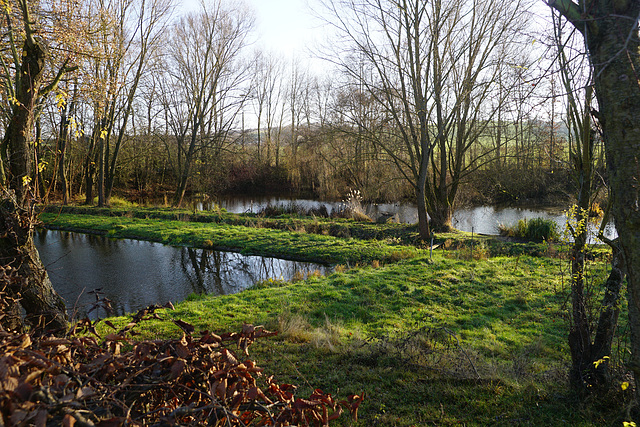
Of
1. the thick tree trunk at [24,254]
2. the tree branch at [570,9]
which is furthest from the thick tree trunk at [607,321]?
the thick tree trunk at [24,254]

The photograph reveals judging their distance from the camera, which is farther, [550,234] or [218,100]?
[218,100]

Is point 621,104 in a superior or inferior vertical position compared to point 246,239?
superior

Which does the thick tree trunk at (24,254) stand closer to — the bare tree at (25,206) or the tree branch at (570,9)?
the bare tree at (25,206)

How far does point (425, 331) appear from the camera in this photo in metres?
5.57

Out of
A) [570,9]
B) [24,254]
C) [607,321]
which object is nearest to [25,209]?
[24,254]

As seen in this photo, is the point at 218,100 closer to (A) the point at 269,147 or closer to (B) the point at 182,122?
(B) the point at 182,122

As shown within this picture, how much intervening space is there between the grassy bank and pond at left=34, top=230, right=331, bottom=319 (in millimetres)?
1237

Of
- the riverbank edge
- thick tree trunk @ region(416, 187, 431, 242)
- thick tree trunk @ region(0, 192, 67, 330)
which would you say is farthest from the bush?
thick tree trunk @ region(0, 192, 67, 330)

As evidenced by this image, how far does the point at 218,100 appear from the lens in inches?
939

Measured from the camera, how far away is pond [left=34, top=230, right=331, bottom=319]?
367 inches

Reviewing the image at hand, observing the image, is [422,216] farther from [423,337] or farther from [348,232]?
[423,337]

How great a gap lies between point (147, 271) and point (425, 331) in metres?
8.82

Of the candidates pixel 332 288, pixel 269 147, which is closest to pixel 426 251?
pixel 332 288

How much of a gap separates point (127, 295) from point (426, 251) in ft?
26.6
